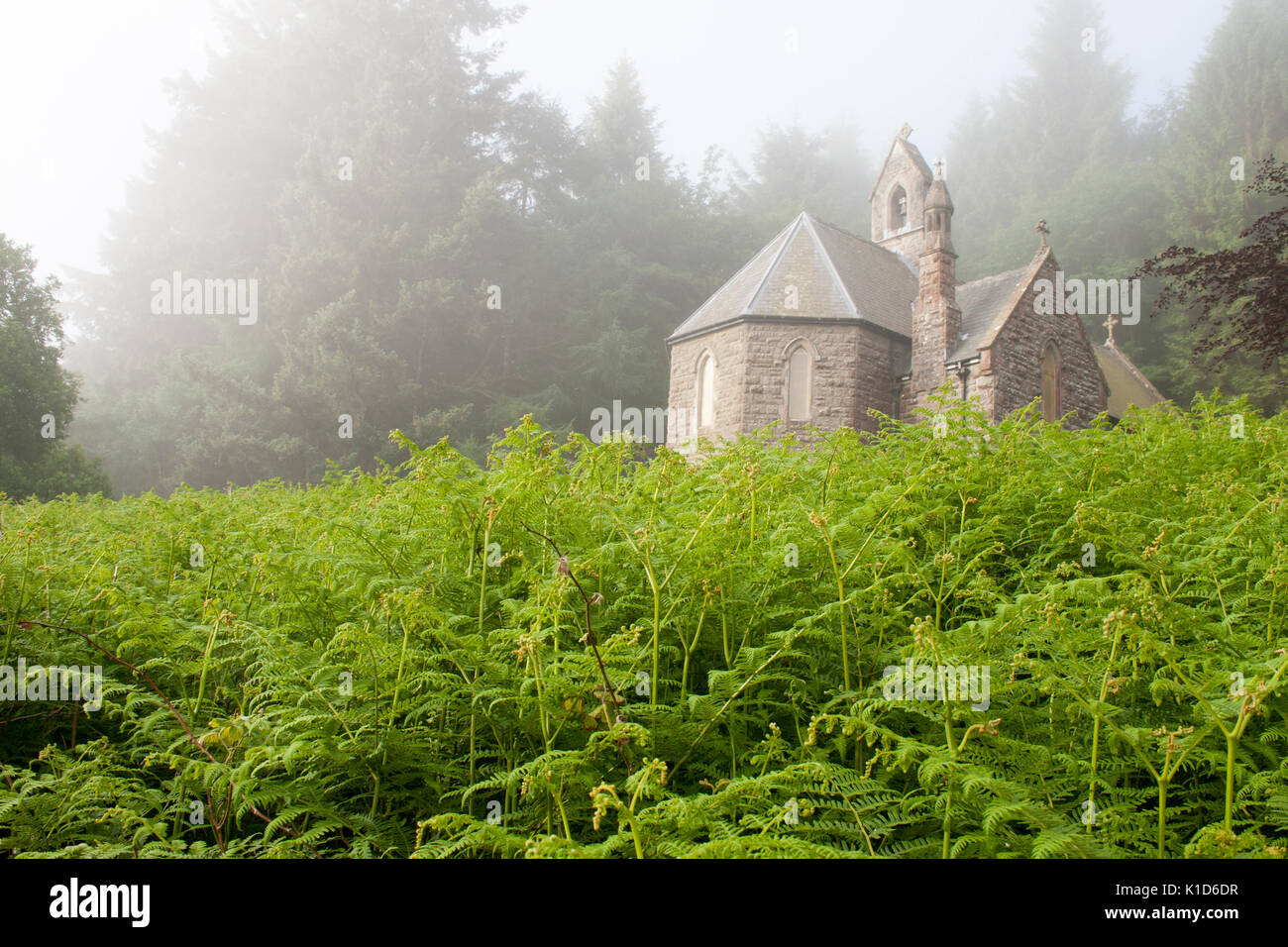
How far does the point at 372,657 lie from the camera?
301cm

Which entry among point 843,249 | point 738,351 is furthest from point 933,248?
point 738,351

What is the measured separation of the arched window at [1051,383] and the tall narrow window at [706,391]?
968cm

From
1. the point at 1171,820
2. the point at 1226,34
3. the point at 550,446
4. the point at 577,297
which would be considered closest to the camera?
the point at 1171,820

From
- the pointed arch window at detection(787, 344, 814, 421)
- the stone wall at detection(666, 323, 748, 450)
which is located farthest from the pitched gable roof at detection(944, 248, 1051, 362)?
the stone wall at detection(666, 323, 748, 450)

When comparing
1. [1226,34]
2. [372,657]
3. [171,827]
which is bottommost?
[171,827]

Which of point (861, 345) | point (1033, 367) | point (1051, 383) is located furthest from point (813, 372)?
point (1051, 383)

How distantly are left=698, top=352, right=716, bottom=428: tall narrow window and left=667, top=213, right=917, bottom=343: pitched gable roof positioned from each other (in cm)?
102

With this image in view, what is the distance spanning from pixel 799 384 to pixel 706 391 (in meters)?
3.00

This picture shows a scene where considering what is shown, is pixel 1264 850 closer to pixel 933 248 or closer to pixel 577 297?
pixel 933 248

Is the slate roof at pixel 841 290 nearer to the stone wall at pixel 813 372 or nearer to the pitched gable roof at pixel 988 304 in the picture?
the pitched gable roof at pixel 988 304

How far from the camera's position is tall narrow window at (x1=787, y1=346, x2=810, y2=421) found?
22672 mm

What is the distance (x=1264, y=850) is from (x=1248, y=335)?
1296cm
